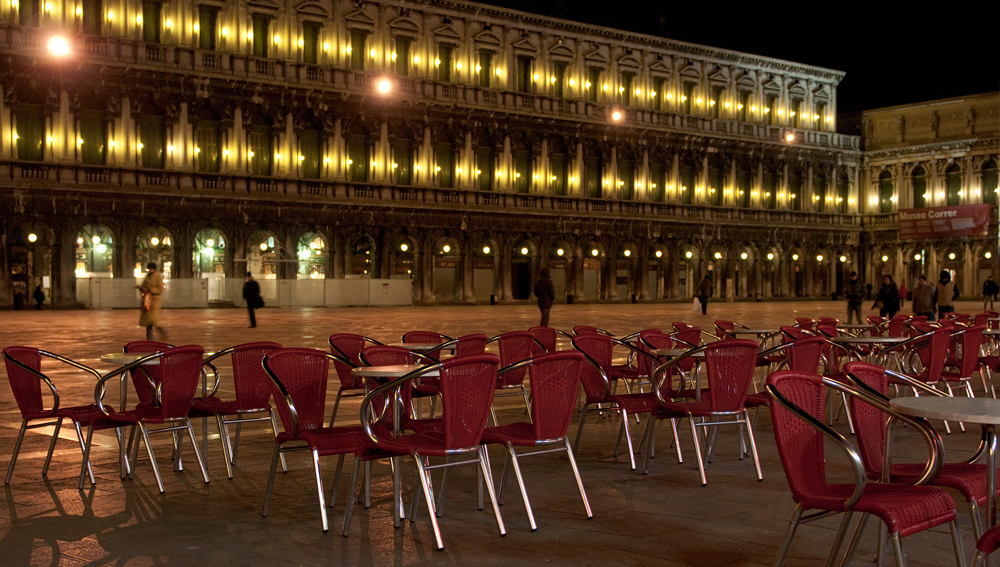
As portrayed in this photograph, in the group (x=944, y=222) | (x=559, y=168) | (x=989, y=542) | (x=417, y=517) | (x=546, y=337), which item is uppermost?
(x=559, y=168)

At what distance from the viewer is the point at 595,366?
7.82 meters

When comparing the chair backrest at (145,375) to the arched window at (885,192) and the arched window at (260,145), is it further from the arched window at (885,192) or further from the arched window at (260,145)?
the arched window at (885,192)

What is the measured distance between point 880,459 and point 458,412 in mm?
2189

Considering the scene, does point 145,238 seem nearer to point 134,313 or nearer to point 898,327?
point 134,313

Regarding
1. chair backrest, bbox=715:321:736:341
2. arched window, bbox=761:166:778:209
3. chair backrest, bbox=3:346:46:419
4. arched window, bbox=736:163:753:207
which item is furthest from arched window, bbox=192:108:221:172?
chair backrest, bbox=3:346:46:419

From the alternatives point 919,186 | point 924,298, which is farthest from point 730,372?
point 919,186

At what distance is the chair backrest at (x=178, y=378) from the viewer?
699cm

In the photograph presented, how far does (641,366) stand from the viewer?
395 inches

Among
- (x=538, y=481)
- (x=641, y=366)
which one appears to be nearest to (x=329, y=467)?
(x=538, y=481)

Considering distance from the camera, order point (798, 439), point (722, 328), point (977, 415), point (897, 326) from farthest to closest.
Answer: point (897, 326) < point (722, 328) < point (798, 439) < point (977, 415)

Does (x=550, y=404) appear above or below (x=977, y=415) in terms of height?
below

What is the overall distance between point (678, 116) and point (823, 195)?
39.4 ft

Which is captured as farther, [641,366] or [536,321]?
[536,321]

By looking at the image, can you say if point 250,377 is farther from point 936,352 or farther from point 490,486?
point 936,352
